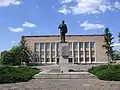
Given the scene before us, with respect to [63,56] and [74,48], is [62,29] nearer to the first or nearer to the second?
[63,56]

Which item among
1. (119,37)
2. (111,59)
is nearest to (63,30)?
Answer: (119,37)

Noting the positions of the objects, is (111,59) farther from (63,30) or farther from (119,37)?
(63,30)

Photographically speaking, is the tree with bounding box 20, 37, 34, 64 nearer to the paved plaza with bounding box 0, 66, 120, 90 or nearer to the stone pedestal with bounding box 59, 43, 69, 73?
the stone pedestal with bounding box 59, 43, 69, 73

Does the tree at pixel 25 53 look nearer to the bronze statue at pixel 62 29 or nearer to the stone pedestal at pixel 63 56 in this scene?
the bronze statue at pixel 62 29

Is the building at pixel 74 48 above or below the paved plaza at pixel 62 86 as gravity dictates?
above

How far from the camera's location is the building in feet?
313

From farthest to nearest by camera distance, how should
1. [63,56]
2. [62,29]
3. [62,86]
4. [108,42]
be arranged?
[108,42] → [62,29] → [63,56] → [62,86]

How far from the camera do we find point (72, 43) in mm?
96500

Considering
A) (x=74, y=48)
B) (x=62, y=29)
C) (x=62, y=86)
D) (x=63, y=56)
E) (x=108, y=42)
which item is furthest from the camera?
(x=74, y=48)

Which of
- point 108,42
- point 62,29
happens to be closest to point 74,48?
point 108,42

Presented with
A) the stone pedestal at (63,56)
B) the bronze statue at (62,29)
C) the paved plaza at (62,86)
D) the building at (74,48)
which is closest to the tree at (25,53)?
the building at (74,48)

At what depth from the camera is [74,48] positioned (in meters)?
96.9

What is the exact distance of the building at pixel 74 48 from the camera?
95.2 meters

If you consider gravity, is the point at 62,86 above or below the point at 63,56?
below
